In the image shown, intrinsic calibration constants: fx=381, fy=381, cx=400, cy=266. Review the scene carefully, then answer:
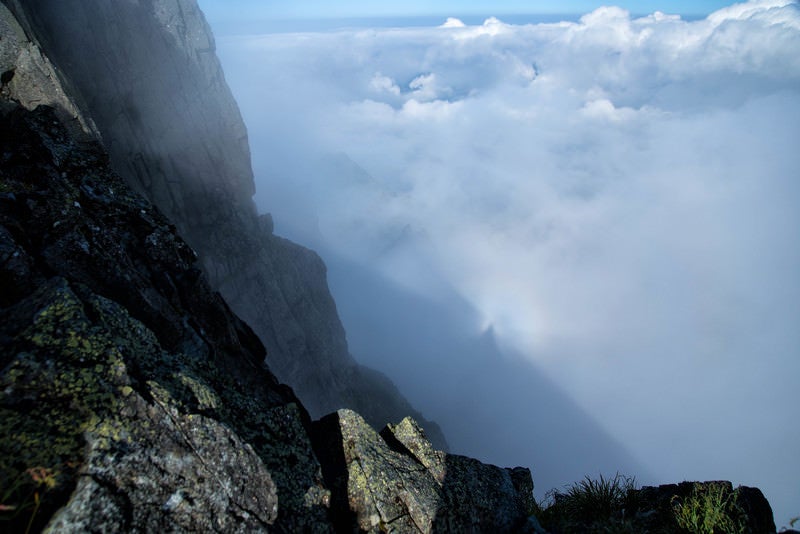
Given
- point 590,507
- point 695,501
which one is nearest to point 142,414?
point 590,507

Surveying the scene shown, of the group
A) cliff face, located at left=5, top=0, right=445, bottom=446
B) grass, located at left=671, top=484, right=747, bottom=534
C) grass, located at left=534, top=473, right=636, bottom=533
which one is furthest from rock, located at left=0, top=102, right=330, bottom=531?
cliff face, located at left=5, top=0, right=445, bottom=446

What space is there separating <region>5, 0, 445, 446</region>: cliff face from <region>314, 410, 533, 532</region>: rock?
88.7 ft

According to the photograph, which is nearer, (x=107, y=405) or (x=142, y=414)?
(x=107, y=405)

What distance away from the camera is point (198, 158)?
→ 5316 centimetres

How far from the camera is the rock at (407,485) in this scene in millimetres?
9875

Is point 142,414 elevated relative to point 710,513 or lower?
lower

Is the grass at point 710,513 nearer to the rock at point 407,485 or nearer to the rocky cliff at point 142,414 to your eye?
the rocky cliff at point 142,414

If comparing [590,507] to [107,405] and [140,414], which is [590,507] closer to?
[140,414]

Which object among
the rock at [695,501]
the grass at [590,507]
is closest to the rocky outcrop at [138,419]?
the grass at [590,507]

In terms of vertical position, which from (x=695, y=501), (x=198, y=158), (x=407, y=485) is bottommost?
(x=407, y=485)

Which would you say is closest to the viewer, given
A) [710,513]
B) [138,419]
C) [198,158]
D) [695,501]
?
[138,419]

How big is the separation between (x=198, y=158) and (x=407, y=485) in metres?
55.4

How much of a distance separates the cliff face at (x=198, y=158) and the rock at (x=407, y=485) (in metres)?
27.0

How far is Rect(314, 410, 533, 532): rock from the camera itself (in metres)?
9.88
